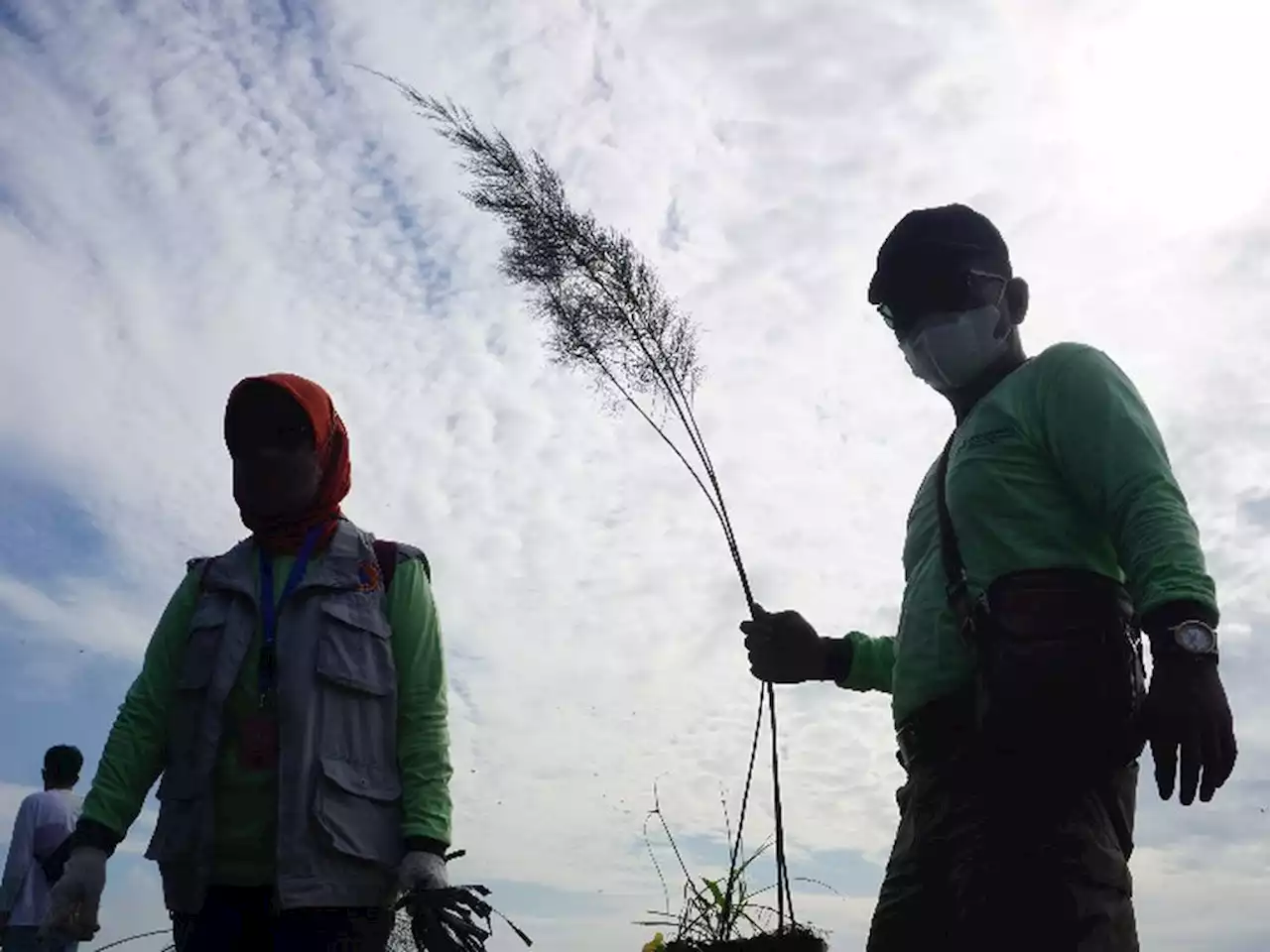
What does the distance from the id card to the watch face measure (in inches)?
69.3

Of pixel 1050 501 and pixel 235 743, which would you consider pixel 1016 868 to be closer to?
pixel 1050 501

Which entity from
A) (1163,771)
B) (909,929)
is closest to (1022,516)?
(1163,771)

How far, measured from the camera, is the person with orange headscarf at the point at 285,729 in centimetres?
257

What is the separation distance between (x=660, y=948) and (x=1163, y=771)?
8.47 ft

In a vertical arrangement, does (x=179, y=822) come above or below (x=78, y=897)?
above

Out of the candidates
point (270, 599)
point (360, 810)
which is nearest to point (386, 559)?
point (270, 599)

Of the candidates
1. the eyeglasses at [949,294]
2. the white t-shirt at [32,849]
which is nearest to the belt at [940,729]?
the eyeglasses at [949,294]

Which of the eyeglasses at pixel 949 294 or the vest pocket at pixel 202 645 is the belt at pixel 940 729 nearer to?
the eyeglasses at pixel 949 294

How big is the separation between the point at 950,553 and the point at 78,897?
1.93m

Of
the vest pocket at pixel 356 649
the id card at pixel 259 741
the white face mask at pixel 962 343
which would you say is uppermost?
the white face mask at pixel 962 343

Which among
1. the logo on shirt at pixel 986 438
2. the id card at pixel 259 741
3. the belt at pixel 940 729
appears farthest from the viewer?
the id card at pixel 259 741

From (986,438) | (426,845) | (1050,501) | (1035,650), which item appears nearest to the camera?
(1035,650)

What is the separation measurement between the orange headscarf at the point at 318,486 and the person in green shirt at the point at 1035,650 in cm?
134

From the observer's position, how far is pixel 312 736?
2.65 metres
